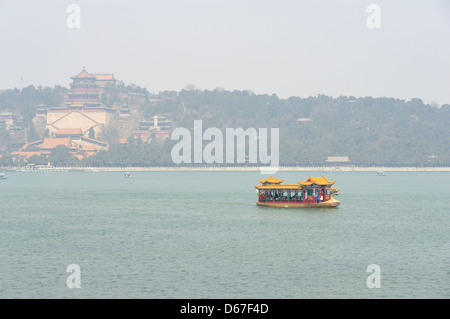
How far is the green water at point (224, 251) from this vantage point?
113 ft

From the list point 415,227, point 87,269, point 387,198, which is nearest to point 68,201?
point 387,198

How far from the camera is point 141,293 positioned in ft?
109

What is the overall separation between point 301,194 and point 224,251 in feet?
89.6

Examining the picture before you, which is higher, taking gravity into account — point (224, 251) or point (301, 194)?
point (301, 194)

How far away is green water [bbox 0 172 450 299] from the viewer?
3434 centimetres

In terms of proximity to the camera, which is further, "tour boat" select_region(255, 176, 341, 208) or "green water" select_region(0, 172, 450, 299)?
"tour boat" select_region(255, 176, 341, 208)

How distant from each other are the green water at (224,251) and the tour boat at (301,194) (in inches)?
49.0

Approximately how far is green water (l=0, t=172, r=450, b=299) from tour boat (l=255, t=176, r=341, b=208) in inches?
49.0

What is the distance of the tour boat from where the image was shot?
223ft

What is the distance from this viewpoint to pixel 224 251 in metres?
44.2

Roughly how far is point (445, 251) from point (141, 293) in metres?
19.6

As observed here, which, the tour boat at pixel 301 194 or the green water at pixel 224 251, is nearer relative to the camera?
the green water at pixel 224 251
